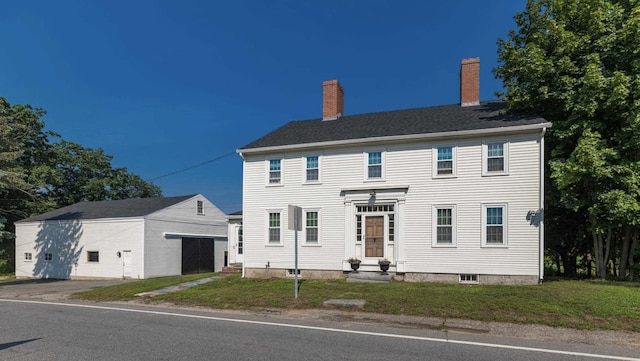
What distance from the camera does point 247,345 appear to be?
6.68 m

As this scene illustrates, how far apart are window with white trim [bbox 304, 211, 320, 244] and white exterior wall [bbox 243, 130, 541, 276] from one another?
26cm

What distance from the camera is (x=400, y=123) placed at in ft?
56.0

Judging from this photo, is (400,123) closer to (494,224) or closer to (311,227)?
(494,224)

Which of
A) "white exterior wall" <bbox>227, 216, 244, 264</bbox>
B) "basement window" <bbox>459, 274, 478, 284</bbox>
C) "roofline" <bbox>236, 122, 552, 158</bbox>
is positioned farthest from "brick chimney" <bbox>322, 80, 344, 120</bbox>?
"basement window" <bbox>459, 274, 478, 284</bbox>

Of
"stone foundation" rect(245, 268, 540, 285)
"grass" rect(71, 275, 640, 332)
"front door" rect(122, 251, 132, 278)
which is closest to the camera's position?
"grass" rect(71, 275, 640, 332)

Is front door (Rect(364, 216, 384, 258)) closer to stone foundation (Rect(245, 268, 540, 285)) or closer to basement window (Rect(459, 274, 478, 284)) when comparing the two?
stone foundation (Rect(245, 268, 540, 285))

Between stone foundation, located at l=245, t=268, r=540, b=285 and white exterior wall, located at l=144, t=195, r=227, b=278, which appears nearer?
stone foundation, located at l=245, t=268, r=540, b=285

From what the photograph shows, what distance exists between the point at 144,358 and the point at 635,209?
46.6ft

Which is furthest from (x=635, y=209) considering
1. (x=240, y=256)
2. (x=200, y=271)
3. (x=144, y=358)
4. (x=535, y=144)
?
(x=200, y=271)

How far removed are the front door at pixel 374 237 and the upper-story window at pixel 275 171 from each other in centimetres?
438

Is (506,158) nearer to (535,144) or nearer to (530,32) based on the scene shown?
(535,144)

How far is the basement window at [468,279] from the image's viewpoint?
14461 mm

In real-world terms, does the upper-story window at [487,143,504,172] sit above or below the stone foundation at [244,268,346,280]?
above

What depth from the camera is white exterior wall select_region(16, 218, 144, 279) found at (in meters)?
23.0
